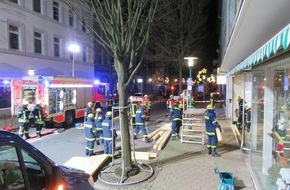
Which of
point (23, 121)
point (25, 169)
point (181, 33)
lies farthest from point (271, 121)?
point (181, 33)

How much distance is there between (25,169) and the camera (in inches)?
116

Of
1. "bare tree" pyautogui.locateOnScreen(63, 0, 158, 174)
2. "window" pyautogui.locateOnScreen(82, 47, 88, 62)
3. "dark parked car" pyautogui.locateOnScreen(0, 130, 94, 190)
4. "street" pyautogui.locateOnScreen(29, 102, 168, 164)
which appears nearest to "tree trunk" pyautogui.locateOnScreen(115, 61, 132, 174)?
"bare tree" pyautogui.locateOnScreen(63, 0, 158, 174)

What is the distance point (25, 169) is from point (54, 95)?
45.2 feet

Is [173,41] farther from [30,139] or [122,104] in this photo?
[122,104]

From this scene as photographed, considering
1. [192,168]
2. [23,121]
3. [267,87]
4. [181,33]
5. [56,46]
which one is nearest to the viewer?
[267,87]

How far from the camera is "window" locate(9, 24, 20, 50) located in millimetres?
22203

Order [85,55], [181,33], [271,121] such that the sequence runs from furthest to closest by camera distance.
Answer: [85,55], [181,33], [271,121]

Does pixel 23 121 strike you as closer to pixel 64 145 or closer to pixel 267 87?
pixel 64 145

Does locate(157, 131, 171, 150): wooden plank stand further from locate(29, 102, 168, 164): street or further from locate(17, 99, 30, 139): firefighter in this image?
locate(17, 99, 30, 139): firefighter

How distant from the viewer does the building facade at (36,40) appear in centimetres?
2144

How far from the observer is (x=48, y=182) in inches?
128

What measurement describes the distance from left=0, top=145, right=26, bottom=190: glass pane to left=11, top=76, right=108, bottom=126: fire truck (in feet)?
42.1

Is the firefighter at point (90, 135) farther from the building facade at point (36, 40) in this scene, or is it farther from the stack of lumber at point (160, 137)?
the building facade at point (36, 40)

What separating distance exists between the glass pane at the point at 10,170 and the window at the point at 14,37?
2147cm
